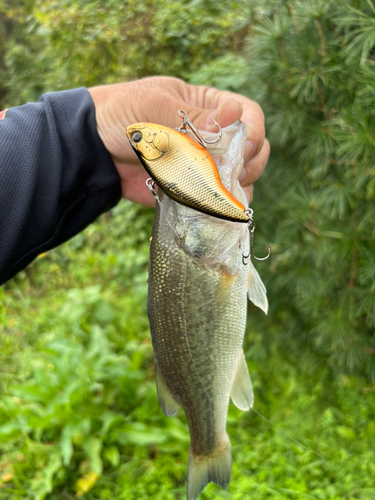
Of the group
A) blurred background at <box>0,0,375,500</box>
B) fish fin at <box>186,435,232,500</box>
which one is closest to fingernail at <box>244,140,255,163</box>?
blurred background at <box>0,0,375,500</box>

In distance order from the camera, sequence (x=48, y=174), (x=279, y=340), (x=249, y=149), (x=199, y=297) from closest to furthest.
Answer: (x=199, y=297)
(x=249, y=149)
(x=48, y=174)
(x=279, y=340)

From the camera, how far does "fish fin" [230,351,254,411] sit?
1542 millimetres

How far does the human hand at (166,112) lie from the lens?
1553mm

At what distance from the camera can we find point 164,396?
1.46 meters

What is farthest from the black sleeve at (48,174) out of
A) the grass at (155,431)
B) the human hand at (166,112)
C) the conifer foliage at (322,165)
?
the grass at (155,431)

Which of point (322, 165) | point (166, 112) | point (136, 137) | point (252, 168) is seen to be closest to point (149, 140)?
point (136, 137)

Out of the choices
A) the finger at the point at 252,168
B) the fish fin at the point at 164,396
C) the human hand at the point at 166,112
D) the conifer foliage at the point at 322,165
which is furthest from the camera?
the conifer foliage at the point at 322,165

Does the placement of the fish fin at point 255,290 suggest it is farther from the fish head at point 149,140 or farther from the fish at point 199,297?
the fish head at point 149,140

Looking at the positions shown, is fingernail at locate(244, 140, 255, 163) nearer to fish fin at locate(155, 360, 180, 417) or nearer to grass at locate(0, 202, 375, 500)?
fish fin at locate(155, 360, 180, 417)

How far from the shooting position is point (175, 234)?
1327 mm

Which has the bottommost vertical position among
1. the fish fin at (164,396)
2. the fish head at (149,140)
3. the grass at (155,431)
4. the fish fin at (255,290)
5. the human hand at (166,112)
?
the grass at (155,431)

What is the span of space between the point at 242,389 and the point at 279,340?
2039 mm

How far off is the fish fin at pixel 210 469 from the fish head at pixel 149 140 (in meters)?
1.16

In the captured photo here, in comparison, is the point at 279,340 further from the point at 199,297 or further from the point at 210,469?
the point at 199,297
